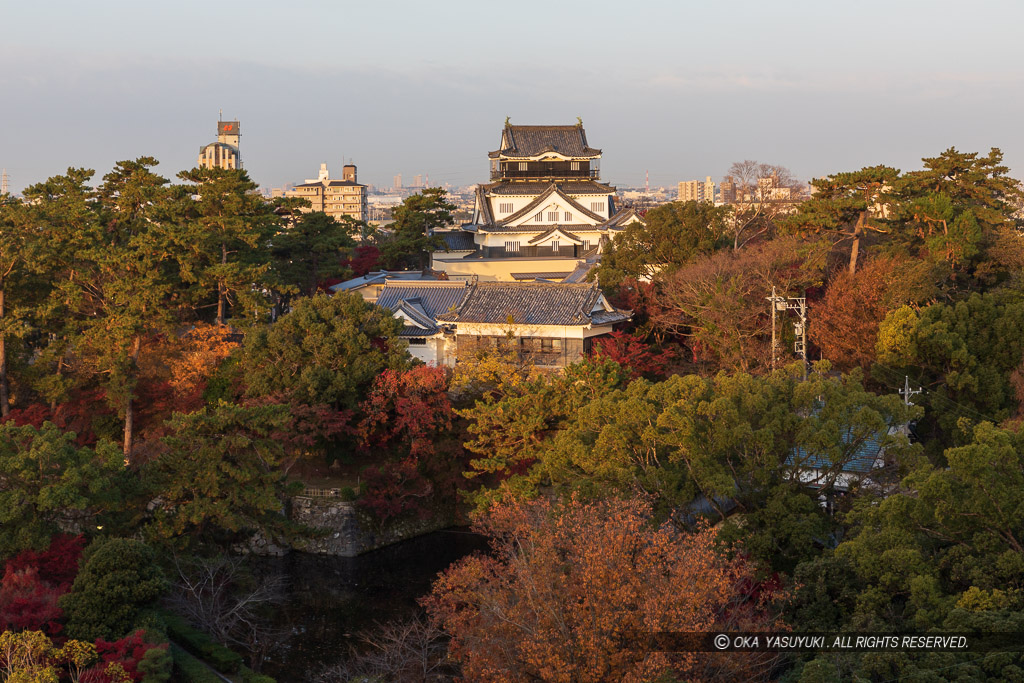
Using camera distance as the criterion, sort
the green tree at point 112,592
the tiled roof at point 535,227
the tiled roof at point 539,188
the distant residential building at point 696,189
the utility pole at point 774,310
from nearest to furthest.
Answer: the green tree at point 112,592
the utility pole at point 774,310
the tiled roof at point 535,227
the tiled roof at point 539,188
the distant residential building at point 696,189

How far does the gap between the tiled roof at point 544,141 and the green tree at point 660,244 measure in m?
15.6

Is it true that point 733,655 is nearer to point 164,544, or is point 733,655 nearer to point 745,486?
point 745,486

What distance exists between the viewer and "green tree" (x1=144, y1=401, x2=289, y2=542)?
16.8 m

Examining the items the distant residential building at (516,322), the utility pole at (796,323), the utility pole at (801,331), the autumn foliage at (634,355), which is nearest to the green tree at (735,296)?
the utility pole at (796,323)

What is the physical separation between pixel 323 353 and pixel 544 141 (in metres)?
25.7

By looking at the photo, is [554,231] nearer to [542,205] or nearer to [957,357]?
[542,205]

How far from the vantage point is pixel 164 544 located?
1642cm

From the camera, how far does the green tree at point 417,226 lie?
38656 mm

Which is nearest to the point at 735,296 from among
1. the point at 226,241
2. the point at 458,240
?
the point at 226,241

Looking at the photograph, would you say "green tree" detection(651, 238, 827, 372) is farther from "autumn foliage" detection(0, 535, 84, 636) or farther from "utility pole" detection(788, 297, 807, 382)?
"autumn foliage" detection(0, 535, 84, 636)

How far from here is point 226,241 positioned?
88.7 feet

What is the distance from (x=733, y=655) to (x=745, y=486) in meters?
5.25

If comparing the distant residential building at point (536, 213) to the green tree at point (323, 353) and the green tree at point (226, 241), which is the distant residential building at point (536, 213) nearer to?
the green tree at point (226, 241)

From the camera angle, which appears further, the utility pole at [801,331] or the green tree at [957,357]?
the utility pole at [801,331]
